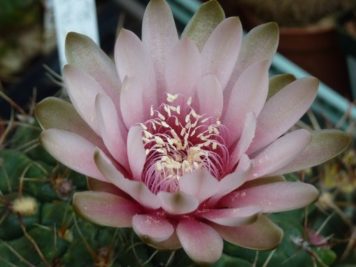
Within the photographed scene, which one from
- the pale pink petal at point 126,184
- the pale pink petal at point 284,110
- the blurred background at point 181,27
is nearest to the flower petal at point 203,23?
the pale pink petal at point 284,110

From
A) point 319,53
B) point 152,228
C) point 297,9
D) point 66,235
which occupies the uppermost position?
point 152,228

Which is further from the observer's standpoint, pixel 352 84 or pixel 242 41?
pixel 352 84

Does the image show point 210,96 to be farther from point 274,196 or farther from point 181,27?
point 181,27

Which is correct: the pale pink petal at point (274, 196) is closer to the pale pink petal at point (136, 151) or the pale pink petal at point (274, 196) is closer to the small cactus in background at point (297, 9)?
the pale pink petal at point (136, 151)

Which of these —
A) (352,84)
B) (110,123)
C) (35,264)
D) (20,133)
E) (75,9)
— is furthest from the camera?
(352,84)

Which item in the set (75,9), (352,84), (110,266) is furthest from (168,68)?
(352,84)

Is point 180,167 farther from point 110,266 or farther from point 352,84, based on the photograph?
point 352,84

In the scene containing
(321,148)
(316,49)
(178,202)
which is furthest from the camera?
(316,49)

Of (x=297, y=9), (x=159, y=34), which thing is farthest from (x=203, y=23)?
(x=297, y=9)
